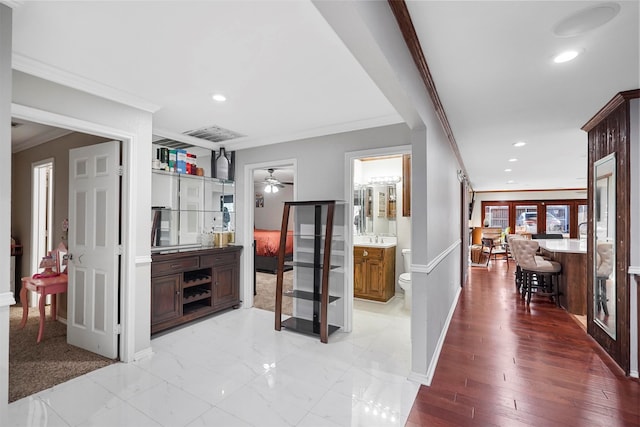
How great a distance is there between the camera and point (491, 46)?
189 centimetres

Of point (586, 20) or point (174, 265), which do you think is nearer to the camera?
point (586, 20)

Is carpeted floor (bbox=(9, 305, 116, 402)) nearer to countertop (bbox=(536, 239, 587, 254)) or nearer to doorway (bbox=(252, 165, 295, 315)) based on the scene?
doorway (bbox=(252, 165, 295, 315))

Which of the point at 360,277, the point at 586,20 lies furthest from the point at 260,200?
the point at 586,20

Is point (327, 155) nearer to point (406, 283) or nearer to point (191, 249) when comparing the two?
point (406, 283)

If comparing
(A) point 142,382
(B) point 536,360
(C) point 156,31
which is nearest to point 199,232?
(A) point 142,382

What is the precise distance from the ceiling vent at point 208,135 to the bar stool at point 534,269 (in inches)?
187

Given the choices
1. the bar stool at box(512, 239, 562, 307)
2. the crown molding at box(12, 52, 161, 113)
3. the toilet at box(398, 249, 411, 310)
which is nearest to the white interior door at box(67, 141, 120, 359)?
the crown molding at box(12, 52, 161, 113)

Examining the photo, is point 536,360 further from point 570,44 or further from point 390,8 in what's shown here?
point 390,8

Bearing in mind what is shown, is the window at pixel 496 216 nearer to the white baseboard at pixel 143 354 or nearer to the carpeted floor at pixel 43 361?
the white baseboard at pixel 143 354

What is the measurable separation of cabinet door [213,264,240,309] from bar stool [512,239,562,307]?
4444 mm

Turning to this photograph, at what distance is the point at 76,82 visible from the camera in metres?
2.44

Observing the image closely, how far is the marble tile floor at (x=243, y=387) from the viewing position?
2.06m

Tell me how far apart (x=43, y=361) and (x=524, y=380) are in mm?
4183

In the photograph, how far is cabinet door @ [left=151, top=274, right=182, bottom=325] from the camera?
3.34m
